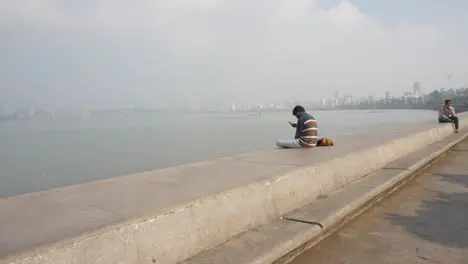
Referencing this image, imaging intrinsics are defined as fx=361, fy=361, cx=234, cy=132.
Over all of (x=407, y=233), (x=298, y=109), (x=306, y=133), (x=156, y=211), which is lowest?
(x=407, y=233)

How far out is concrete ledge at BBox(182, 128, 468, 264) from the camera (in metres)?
2.30

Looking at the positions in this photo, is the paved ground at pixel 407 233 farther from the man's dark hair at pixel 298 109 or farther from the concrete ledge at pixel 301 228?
the man's dark hair at pixel 298 109

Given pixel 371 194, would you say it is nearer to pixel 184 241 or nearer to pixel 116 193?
pixel 184 241

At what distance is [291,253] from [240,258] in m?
0.45

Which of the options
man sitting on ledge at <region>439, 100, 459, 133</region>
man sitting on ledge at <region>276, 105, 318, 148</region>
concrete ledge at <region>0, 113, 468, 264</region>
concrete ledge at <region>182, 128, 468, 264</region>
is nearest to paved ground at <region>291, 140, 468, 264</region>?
concrete ledge at <region>182, 128, 468, 264</region>

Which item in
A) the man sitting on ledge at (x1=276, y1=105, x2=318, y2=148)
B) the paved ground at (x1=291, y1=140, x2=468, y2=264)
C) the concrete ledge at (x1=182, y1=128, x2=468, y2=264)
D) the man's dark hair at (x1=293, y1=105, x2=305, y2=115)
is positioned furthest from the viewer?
the man's dark hair at (x1=293, y1=105, x2=305, y2=115)

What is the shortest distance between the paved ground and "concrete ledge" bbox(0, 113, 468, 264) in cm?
52

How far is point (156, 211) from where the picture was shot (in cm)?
225

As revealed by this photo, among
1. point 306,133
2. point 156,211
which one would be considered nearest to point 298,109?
point 306,133

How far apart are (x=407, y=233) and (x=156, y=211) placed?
2039 mm

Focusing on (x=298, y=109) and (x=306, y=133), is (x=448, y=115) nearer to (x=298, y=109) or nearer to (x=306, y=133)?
(x=298, y=109)

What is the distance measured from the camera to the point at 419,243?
2713 millimetres

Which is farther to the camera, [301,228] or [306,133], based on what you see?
[306,133]

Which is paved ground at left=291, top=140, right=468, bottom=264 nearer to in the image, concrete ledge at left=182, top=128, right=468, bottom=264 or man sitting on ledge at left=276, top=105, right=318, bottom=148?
concrete ledge at left=182, top=128, right=468, bottom=264
